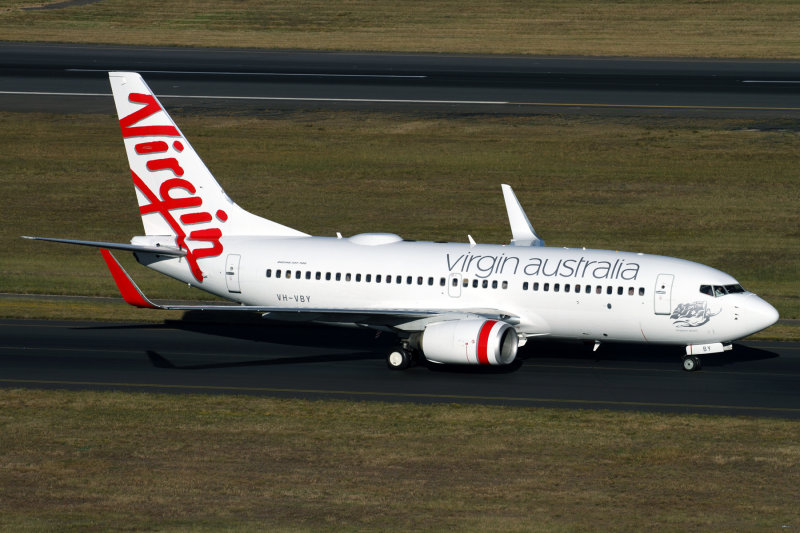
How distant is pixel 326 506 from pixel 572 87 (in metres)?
65.6

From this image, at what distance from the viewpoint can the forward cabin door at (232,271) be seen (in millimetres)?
48469

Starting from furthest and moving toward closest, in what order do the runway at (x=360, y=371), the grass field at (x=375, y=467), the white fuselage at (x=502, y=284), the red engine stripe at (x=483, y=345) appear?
the white fuselage at (x=502, y=284), the red engine stripe at (x=483, y=345), the runway at (x=360, y=371), the grass field at (x=375, y=467)

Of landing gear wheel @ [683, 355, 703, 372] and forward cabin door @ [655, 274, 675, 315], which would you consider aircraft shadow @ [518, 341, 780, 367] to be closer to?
landing gear wheel @ [683, 355, 703, 372]

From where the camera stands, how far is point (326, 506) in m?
31.2

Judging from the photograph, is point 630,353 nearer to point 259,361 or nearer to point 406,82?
point 259,361

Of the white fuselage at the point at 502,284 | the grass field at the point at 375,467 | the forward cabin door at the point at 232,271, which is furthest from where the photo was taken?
the forward cabin door at the point at 232,271

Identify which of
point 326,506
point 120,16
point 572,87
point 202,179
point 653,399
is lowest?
point 326,506

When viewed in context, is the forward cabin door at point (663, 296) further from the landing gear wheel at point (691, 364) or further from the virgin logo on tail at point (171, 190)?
the virgin logo on tail at point (171, 190)

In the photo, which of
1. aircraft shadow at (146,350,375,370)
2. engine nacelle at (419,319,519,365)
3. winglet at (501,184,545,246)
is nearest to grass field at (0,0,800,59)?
winglet at (501,184,545,246)

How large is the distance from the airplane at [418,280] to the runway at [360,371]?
3.91 ft

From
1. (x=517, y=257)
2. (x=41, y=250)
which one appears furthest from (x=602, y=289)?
(x=41, y=250)

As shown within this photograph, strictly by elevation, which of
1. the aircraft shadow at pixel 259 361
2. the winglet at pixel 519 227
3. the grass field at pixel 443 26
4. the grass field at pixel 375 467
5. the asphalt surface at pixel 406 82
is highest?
the grass field at pixel 443 26

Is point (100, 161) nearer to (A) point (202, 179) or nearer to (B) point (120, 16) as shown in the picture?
(A) point (202, 179)

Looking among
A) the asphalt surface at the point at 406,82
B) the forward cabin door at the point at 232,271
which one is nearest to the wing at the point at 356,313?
the forward cabin door at the point at 232,271
